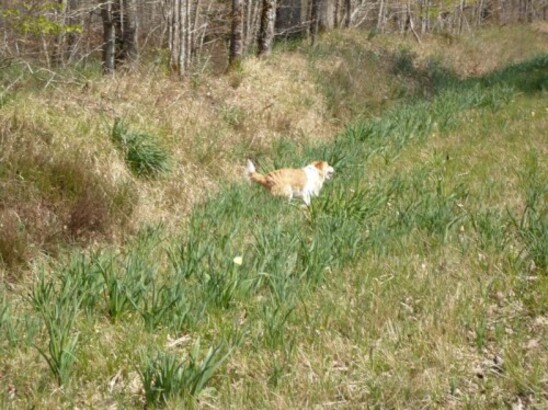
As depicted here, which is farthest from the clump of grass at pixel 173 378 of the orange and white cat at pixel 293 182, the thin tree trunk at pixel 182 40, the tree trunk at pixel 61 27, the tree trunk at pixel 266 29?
the tree trunk at pixel 266 29

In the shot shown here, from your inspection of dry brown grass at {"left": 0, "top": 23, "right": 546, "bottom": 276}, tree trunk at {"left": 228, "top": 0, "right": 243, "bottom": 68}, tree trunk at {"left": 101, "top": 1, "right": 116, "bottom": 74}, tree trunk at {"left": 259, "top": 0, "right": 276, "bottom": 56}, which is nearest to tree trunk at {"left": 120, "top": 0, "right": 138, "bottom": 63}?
tree trunk at {"left": 101, "top": 1, "right": 116, "bottom": 74}

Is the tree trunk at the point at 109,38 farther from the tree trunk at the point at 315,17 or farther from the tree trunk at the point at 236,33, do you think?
the tree trunk at the point at 315,17

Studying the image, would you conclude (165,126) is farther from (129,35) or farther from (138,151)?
(129,35)

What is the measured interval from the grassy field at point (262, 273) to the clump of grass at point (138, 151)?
0.07 ft

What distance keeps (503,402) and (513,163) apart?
388 centimetres

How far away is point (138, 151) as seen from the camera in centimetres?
634

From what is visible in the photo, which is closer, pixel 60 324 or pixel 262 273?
pixel 60 324

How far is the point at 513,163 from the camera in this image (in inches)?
229

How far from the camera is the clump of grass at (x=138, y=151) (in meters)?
6.32

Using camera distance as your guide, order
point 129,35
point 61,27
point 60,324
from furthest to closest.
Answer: point 129,35, point 61,27, point 60,324

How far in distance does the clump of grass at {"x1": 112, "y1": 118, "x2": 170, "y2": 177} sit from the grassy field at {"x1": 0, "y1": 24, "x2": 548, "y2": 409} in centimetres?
2

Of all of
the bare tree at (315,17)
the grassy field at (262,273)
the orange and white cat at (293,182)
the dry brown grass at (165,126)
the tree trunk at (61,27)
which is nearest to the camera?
the grassy field at (262,273)

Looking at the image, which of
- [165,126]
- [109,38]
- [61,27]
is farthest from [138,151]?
[109,38]

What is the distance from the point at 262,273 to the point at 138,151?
3.38m
